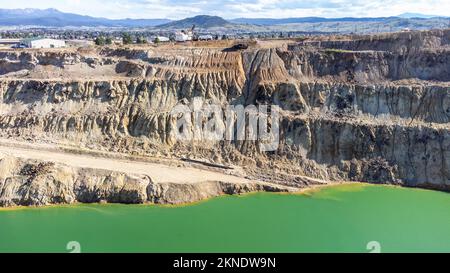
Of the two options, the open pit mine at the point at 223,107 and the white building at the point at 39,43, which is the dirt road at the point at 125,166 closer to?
the open pit mine at the point at 223,107

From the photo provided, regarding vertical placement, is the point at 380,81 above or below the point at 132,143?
above

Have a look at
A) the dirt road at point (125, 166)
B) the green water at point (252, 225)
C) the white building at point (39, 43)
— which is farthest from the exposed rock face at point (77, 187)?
the white building at point (39, 43)

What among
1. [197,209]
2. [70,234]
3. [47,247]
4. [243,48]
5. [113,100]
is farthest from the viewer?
[243,48]

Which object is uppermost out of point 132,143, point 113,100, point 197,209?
point 113,100

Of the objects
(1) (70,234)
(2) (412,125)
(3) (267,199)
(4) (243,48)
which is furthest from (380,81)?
(1) (70,234)

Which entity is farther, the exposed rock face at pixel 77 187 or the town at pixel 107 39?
the town at pixel 107 39

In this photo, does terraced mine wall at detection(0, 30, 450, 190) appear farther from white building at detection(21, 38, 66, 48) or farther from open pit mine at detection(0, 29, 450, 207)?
white building at detection(21, 38, 66, 48)

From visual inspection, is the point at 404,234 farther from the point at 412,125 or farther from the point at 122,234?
the point at 122,234
